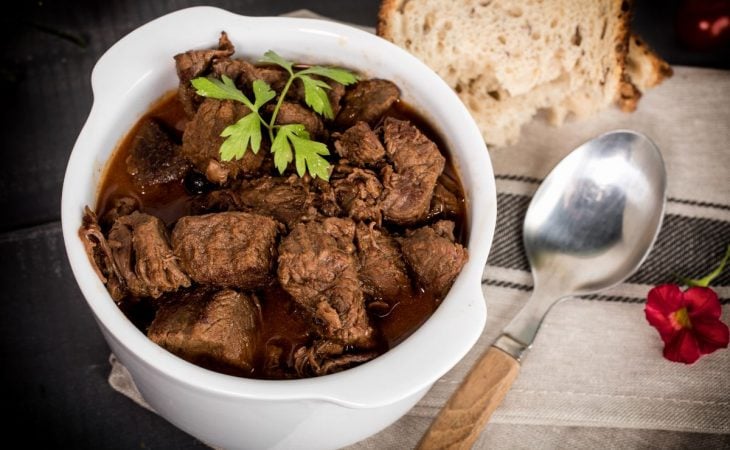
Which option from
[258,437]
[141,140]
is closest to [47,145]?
[141,140]

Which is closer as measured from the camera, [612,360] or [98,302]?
[98,302]

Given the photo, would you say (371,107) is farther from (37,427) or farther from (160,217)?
(37,427)

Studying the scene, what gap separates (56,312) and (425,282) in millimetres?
1657

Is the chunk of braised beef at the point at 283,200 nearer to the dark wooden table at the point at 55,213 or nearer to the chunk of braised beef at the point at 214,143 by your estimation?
the chunk of braised beef at the point at 214,143

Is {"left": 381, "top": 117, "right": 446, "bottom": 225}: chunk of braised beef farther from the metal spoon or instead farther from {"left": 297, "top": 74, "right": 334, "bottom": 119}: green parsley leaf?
the metal spoon

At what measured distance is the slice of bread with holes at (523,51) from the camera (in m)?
3.24

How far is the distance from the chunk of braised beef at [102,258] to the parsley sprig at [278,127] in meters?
0.44

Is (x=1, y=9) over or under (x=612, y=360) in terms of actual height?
over

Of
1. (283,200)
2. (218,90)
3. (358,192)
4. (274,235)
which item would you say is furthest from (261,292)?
(218,90)

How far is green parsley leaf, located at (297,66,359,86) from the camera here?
8.34ft

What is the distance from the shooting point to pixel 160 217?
8.06ft

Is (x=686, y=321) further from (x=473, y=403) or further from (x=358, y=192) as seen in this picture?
(x=358, y=192)

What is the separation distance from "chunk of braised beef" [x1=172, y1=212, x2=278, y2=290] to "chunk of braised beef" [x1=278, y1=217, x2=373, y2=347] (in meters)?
0.09

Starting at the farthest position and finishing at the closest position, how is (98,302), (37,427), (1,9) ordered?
(1,9) < (37,427) < (98,302)
